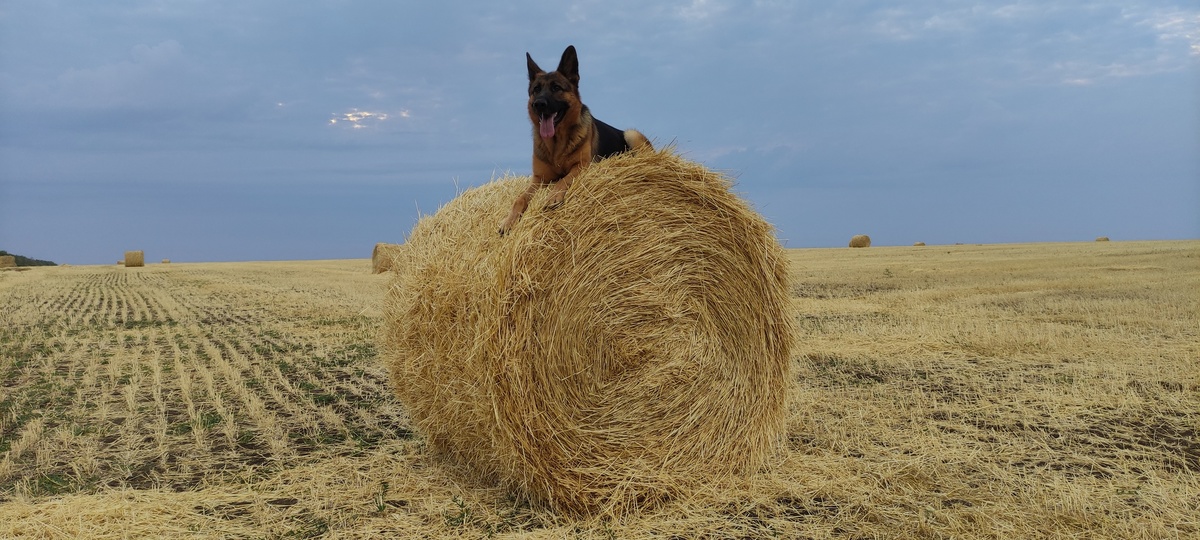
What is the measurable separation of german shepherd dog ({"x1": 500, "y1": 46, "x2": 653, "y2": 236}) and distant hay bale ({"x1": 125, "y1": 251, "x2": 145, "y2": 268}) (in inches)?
1838

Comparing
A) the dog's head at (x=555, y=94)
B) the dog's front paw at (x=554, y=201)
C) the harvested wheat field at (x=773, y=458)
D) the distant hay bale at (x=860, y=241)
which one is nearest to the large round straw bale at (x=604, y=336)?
the dog's front paw at (x=554, y=201)

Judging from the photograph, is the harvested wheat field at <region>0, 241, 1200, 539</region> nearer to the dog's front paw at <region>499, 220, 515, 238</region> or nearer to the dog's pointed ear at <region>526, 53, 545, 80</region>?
the dog's front paw at <region>499, 220, 515, 238</region>

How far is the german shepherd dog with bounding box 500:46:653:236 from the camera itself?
4.82 meters

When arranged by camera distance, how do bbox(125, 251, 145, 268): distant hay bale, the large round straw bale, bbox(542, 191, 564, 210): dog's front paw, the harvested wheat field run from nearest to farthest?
the harvested wheat field → the large round straw bale → bbox(542, 191, 564, 210): dog's front paw → bbox(125, 251, 145, 268): distant hay bale

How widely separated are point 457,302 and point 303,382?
4.56 metres

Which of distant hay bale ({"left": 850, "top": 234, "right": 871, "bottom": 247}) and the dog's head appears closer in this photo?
the dog's head

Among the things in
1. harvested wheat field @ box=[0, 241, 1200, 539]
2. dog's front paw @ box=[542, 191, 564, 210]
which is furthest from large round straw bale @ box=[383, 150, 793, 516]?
harvested wheat field @ box=[0, 241, 1200, 539]

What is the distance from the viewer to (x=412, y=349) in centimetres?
558

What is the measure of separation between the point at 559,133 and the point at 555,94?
0.89ft

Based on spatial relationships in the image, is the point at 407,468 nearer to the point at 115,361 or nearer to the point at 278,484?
the point at 278,484

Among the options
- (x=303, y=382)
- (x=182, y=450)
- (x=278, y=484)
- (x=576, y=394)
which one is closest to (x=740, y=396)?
(x=576, y=394)

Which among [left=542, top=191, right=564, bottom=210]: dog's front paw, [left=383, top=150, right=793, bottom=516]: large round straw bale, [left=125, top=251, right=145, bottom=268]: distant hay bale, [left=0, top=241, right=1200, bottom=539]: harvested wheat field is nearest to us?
[left=0, top=241, right=1200, bottom=539]: harvested wheat field

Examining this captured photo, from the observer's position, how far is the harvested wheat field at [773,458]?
449 cm

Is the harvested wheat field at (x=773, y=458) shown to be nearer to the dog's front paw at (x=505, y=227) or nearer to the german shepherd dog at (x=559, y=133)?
the dog's front paw at (x=505, y=227)
